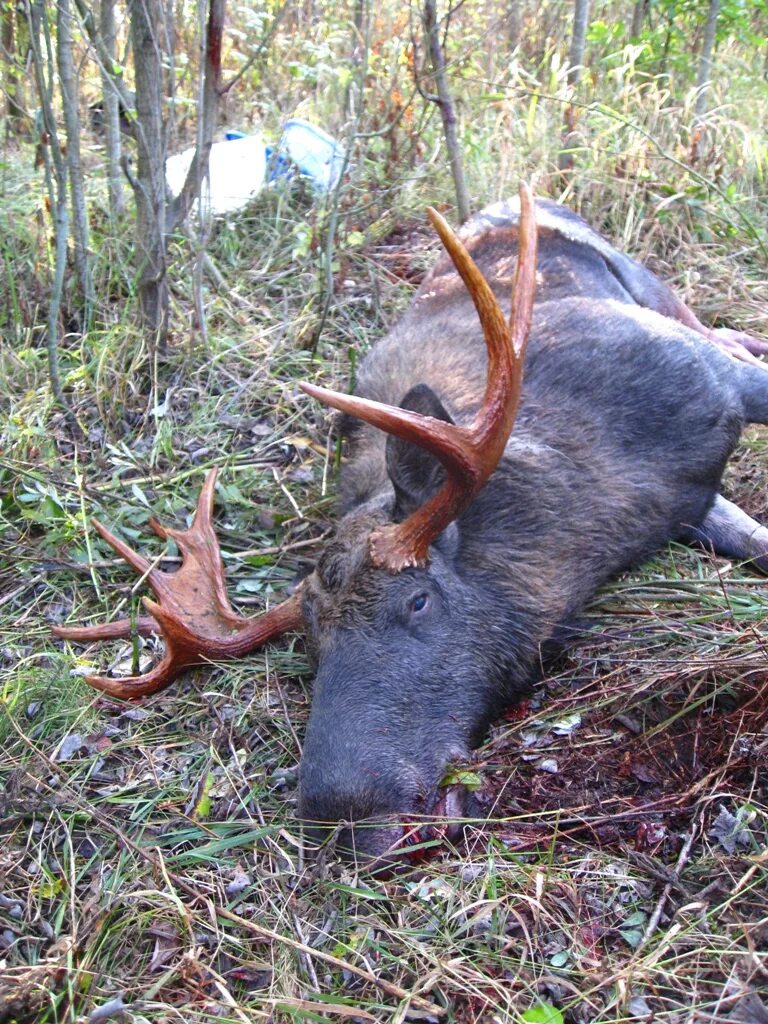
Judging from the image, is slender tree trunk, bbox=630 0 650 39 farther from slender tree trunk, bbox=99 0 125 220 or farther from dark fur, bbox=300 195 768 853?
dark fur, bbox=300 195 768 853

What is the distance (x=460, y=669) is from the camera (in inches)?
134

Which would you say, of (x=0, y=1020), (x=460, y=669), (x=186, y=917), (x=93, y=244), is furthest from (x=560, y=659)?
(x=93, y=244)

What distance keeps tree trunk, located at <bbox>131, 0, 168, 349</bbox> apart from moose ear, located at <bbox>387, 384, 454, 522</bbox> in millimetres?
2521

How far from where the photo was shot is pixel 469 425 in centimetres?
329

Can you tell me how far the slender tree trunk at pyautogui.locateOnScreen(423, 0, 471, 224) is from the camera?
598cm

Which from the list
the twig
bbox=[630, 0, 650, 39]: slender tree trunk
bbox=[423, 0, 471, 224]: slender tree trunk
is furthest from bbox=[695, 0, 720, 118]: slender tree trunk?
the twig

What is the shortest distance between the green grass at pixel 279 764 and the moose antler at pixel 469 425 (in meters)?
0.72

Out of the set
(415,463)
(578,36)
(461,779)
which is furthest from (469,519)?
(578,36)

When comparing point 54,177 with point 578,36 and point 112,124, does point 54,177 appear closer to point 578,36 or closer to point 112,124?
point 112,124

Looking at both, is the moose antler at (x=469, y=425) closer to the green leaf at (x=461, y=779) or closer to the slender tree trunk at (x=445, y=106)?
the green leaf at (x=461, y=779)

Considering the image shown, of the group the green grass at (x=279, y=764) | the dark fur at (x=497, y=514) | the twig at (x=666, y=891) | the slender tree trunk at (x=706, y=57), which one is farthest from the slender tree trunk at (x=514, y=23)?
the twig at (x=666, y=891)

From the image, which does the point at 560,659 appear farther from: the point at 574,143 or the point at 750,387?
the point at 574,143

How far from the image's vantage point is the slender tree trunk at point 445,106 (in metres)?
5.98

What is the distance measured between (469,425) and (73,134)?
303 cm
